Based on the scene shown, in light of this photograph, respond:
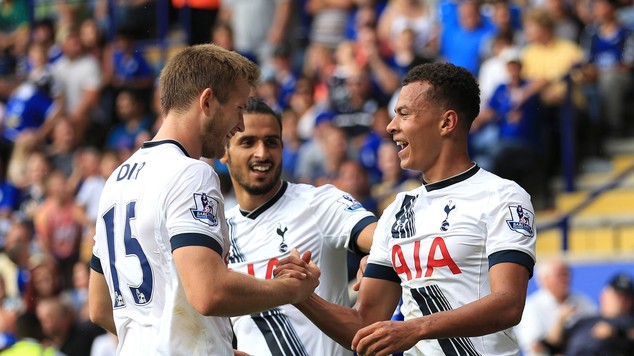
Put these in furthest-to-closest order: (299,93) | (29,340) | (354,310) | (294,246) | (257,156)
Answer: (299,93) → (29,340) → (257,156) → (294,246) → (354,310)

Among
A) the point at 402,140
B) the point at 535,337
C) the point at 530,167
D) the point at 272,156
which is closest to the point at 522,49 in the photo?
the point at 530,167

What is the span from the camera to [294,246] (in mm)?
6344

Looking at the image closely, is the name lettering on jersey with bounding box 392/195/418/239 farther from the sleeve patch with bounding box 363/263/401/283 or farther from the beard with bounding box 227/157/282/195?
the beard with bounding box 227/157/282/195

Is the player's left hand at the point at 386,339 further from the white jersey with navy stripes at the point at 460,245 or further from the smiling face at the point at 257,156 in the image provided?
the smiling face at the point at 257,156

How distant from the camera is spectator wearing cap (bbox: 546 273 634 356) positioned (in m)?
9.52

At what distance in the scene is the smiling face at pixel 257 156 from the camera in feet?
21.3

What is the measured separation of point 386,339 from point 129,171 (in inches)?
50.1

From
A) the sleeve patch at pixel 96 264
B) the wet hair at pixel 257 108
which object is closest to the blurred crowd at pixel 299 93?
the wet hair at pixel 257 108

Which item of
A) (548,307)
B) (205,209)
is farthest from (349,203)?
(548,307)

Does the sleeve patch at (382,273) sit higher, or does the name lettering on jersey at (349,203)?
the name lettering on jersey at (349,203)

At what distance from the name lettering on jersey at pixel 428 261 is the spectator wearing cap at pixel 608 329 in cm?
471

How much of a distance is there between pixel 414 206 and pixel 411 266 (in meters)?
0.30

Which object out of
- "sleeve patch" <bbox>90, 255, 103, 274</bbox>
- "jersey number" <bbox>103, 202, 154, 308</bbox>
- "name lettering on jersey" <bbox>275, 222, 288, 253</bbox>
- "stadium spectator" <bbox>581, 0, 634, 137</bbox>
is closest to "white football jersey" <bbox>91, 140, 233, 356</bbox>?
"jersey number" <bbox>103, 202, 154, 308</bbox>

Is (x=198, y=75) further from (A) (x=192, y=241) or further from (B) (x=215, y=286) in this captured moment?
(B) (x=215, y=286)
